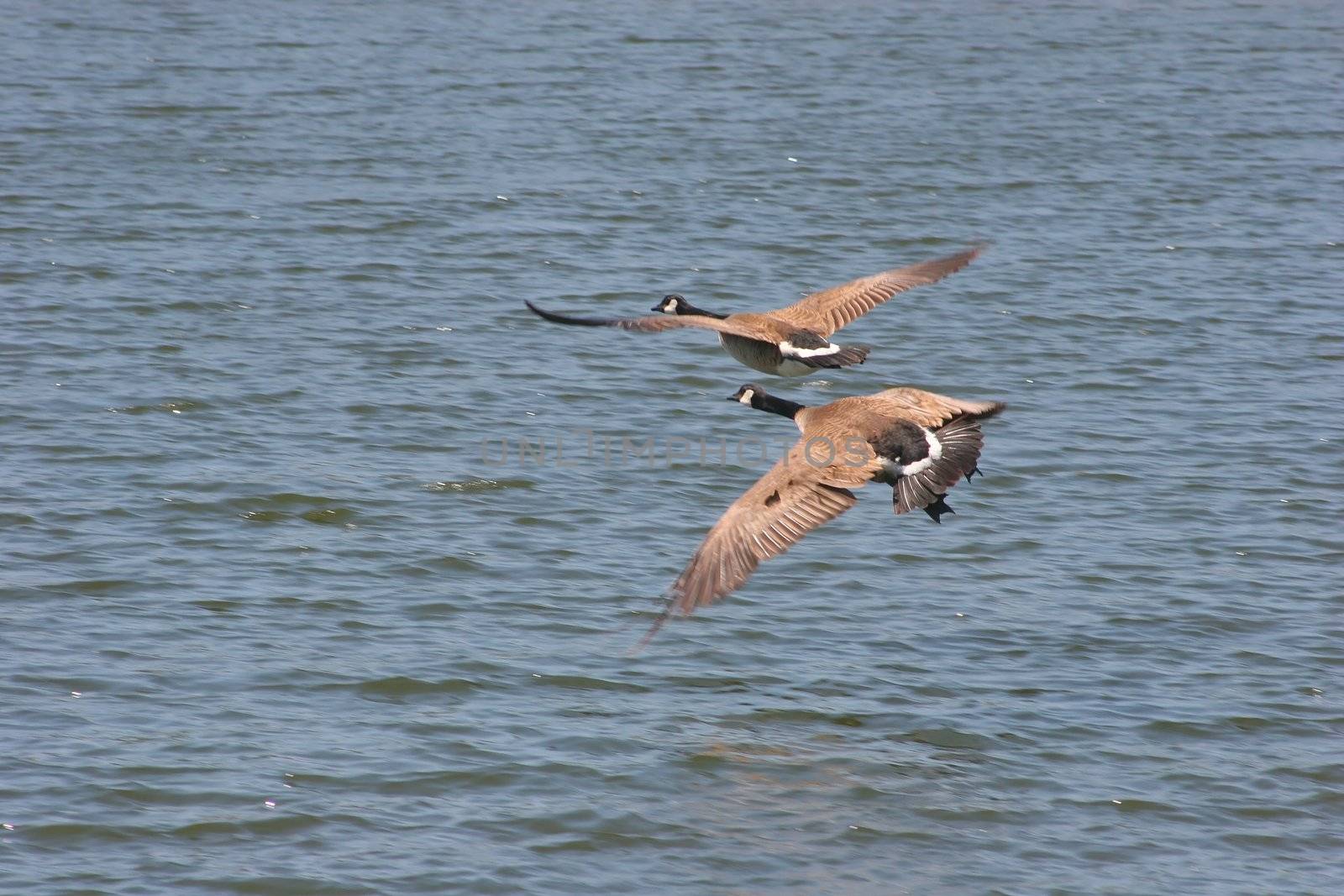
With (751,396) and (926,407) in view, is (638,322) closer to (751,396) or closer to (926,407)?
(926,407)

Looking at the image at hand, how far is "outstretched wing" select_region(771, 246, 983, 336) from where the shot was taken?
10.8 m

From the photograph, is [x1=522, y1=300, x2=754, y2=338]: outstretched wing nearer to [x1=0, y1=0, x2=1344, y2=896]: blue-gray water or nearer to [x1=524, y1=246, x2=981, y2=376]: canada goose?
[x1=524, y1=246, x2=981, y2=376]: canada goose

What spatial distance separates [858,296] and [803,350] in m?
1.22

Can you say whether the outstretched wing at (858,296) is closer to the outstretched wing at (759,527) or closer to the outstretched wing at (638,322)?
the outstretched wing at (638,322)

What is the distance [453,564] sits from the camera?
1020 cm

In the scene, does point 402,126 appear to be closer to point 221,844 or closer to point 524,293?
point 524,293

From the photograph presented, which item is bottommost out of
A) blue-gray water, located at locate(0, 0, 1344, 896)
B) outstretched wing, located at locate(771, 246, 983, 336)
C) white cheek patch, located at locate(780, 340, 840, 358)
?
blue-gray water, located at locate(0, 0, 1344, 896)

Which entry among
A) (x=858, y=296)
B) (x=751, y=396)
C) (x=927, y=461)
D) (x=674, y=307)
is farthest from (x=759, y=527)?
(x=674, y=307)

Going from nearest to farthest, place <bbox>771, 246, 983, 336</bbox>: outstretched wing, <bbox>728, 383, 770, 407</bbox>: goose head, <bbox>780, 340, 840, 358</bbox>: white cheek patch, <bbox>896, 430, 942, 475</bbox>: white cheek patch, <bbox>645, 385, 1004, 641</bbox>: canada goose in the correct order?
<bbox>645, 385, 1004, 641</bbox>: canada goose < <bbox>896, 430, 942, 475</bbox>: white cheek patch < <bbox>780, 340, 840, 358</bbox>: white cheek patch < <bbox>728, 383, 770, 407</bbox>: goose head < <bbox>771, 246, 983, 336</bbox>: outstretched wing

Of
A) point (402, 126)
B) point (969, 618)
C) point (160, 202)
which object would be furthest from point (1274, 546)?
point (402, 126)

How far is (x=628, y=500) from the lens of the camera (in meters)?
11.3

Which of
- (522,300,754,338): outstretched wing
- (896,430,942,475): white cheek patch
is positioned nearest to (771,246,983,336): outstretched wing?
(522,300,754,338): outstretched wing

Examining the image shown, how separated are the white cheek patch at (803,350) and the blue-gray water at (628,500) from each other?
49.0 inches

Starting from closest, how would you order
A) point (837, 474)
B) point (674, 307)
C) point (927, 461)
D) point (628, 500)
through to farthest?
point (837, 474) → point (927, 461) → point (628, 500) → point (674, 307)
